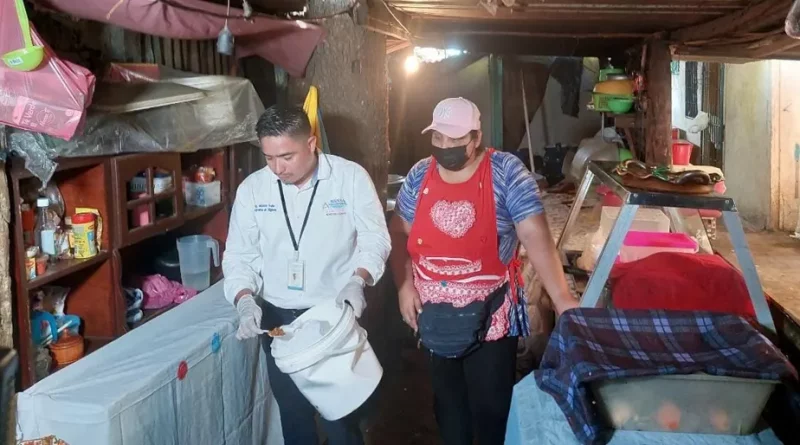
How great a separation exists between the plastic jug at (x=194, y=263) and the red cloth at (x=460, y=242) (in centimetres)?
124

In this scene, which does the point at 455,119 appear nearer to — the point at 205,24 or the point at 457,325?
the point at 457,325

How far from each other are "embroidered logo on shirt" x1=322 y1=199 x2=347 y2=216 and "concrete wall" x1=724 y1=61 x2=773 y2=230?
6.05m

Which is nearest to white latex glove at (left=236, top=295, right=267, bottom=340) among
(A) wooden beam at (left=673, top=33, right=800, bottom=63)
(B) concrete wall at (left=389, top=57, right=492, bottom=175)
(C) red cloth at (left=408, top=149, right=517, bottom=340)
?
(C) red cloth at (left=408, top=149, right=517, bottom=340)

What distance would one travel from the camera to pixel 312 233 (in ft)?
9.67

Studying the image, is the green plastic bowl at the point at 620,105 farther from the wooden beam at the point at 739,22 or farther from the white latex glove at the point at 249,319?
the white latex glove at the point at 249,319

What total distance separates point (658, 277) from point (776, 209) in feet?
17.2

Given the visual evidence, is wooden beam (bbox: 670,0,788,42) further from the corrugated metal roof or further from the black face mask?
the black face mask

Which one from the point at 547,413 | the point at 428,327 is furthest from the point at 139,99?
the point at 547,413

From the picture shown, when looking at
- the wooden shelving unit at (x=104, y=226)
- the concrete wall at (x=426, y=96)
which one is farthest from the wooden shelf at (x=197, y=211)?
the concrete wall at (x=426, y=96)

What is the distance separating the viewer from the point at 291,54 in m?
3.97

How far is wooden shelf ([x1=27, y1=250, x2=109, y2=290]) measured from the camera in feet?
8.55

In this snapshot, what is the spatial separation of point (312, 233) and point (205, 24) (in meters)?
1.04

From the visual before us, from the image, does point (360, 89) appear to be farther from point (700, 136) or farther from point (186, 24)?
point (700, 136)

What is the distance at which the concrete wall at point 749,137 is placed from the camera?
7.62 metres
